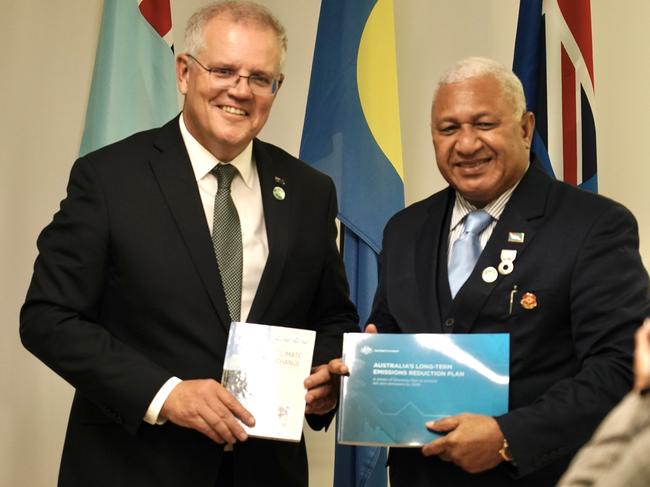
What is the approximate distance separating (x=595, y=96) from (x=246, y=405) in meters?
2.88

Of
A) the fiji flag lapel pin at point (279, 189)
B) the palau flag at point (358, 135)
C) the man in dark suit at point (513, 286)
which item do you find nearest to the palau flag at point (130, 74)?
the palau flag at point (358, 135)

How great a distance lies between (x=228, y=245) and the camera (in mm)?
2748

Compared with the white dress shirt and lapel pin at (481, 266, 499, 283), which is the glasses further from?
lapel pin at (481, 266, 499, 283)

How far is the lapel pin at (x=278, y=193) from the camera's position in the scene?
9.57ft

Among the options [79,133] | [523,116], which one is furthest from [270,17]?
[79,133]

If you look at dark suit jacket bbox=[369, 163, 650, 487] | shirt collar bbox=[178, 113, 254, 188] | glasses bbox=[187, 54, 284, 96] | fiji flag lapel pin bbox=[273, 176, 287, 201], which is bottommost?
dark suit jacket bbox=[369, 163, 650, 487]

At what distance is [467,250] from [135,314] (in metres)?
0.96

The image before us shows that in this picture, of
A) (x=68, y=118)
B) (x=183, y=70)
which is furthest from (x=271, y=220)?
(x=68, y=118)

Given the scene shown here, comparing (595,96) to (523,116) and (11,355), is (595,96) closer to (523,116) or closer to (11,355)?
(523,116)

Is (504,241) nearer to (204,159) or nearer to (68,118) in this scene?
(204,159)

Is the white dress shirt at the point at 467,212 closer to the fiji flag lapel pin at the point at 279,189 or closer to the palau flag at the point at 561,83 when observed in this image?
the fiji flag lapel pin at the point at 279,189

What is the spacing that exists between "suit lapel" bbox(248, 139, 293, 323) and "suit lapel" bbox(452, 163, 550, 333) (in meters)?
0.53

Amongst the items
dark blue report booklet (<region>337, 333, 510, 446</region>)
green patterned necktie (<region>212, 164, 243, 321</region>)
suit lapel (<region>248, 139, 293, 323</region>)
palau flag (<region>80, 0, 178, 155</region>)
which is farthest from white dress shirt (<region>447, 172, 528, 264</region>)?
palau flag (<region>80, 0, 178, 155</region>)

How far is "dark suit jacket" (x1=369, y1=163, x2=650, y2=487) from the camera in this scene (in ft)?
7.86
